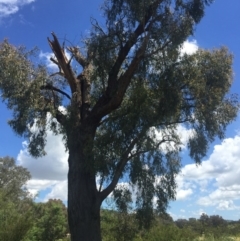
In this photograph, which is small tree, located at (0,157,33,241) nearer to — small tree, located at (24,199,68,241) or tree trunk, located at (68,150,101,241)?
small tree, located at (24,199,68,241)

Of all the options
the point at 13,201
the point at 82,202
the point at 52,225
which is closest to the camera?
the point at 82,202

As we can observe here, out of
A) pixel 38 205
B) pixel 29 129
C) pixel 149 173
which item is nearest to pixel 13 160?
pixel 38 205

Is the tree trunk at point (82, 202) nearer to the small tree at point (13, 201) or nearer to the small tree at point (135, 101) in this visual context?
the small tree at point (135, 101)

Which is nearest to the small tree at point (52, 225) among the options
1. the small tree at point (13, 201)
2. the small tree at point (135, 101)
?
the small tree at point (13, 201)

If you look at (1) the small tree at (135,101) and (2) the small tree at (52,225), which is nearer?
(1) the small tree at (135,101)

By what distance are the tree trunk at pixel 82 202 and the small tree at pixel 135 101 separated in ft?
0.11

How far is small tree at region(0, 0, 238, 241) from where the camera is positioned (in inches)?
637

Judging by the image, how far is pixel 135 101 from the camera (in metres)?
16.5

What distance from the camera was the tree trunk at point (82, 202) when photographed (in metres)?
15.7

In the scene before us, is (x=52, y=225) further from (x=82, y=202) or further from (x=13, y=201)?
(x=82, y=202)

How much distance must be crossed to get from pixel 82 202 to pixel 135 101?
399cm

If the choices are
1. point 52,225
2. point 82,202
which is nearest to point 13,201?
point 52,225

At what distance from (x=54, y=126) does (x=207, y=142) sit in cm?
650

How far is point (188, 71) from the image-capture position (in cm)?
1681
